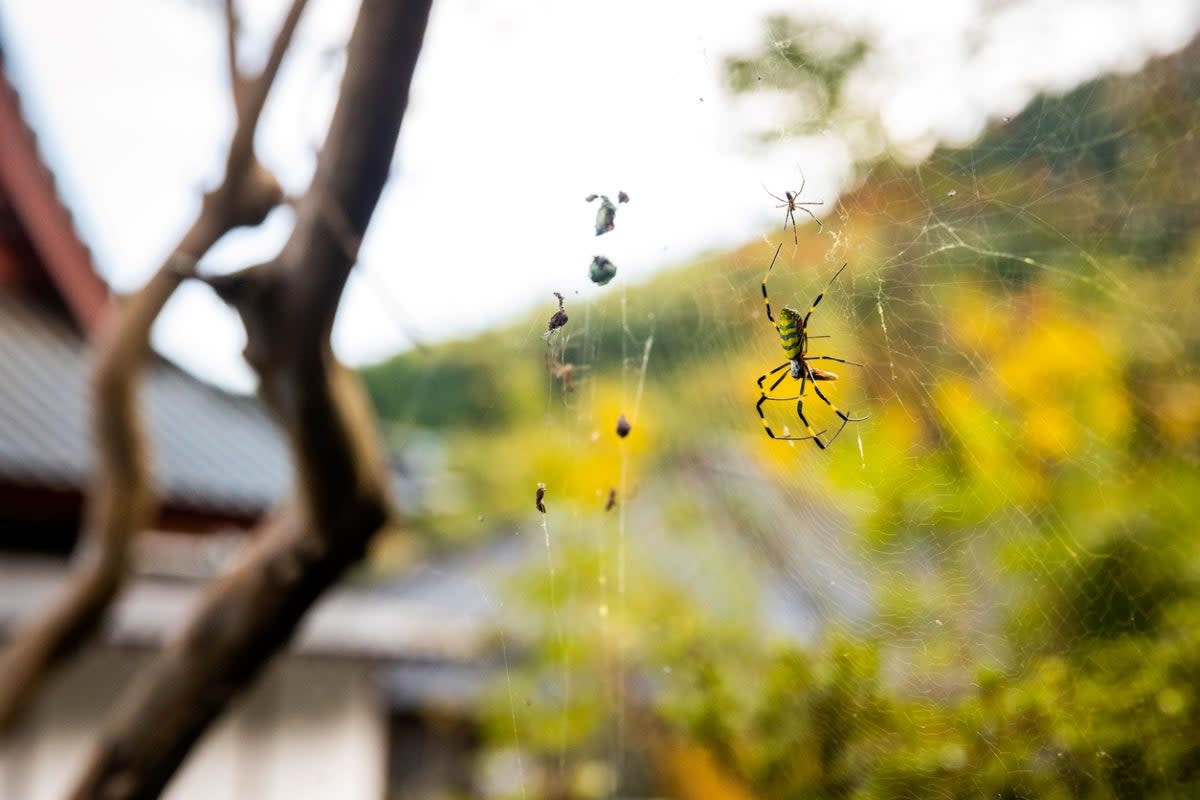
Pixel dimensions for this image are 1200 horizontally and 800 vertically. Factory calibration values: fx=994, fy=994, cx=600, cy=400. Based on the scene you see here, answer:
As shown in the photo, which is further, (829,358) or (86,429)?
(86,429)

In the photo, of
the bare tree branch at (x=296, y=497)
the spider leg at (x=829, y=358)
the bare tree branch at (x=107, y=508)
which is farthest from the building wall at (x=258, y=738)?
the spider leg at (x=829, y=358)

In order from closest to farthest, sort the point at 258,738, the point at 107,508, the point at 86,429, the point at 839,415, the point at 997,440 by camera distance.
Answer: the point at 839,415 < the point at 997,440 < the point at 107,508 < the point at 86,429 < the point at 258,738

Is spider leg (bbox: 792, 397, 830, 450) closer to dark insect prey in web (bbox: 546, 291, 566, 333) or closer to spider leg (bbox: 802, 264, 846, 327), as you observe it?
spider leg (bbox: 802, 264, 846, 327)

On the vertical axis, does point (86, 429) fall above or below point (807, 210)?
above

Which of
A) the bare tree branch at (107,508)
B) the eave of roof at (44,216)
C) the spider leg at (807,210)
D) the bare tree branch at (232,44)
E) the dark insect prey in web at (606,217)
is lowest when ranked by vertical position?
the dark insect prey in web at (606,217)

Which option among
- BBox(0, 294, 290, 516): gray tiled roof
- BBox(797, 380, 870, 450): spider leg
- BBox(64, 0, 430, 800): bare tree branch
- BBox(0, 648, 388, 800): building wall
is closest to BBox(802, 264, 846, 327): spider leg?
BBox(797, 380, 870, 450): spider leg

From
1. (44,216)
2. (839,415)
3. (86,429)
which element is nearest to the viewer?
(839,415)

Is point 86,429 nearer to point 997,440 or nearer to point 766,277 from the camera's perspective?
point 766,277

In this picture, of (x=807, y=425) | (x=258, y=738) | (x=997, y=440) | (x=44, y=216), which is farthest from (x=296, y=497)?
(x=44, y=216)

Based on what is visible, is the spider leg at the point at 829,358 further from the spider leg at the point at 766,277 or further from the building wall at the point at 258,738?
the building wall at the point at 258,738
